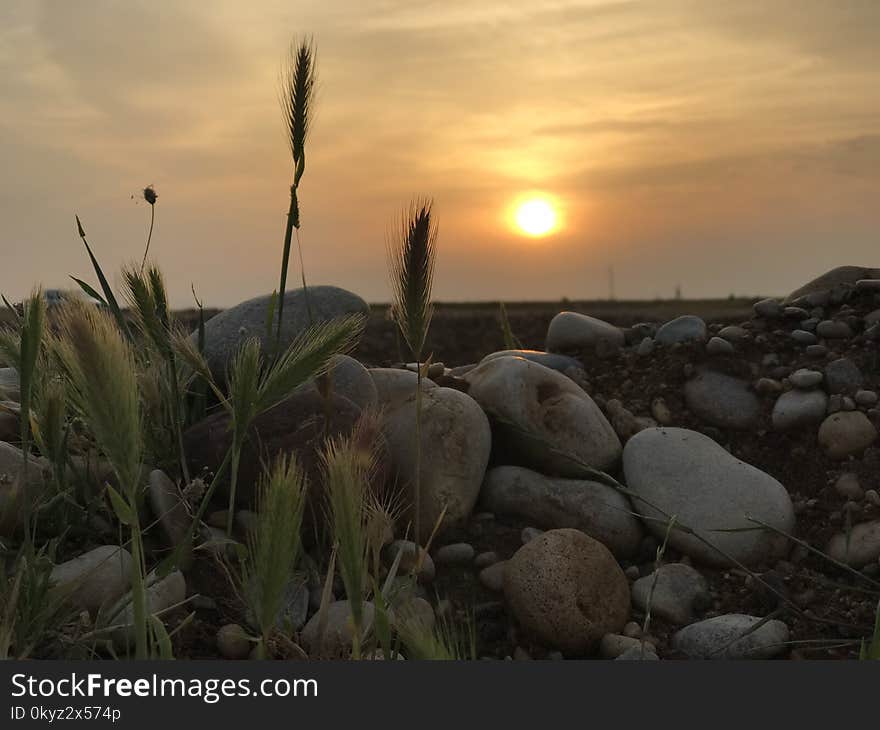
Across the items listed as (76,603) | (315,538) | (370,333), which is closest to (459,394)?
(315,538)

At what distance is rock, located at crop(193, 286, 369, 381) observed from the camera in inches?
180

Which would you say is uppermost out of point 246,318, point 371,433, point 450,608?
point 246,318

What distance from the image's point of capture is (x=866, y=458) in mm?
4637

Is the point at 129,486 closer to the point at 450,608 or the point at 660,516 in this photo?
the point at 450,608

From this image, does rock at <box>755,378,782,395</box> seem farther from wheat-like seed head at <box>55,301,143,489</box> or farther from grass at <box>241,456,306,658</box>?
wheat-like seed head at <box>55,301,143,489</box>

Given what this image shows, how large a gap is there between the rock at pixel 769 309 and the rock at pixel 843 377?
0.61 m

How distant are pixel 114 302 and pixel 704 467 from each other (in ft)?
8.75

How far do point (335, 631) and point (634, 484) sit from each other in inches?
65.5

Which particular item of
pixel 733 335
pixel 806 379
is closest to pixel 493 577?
pixel 806 379

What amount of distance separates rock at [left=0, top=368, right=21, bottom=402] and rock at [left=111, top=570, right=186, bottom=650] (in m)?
1.27

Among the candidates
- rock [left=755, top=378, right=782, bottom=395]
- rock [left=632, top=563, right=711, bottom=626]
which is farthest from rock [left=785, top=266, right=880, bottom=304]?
rock [left=632, top=563, right=711, bottom=626]

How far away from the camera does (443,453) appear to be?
4133 mm

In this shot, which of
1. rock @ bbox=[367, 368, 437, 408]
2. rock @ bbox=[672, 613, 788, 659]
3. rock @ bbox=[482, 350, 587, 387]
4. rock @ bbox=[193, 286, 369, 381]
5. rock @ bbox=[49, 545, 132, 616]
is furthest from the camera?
rock @ bbox=[482, 350, 587, 387]

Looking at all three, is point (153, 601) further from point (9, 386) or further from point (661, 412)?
point (661, 412)
